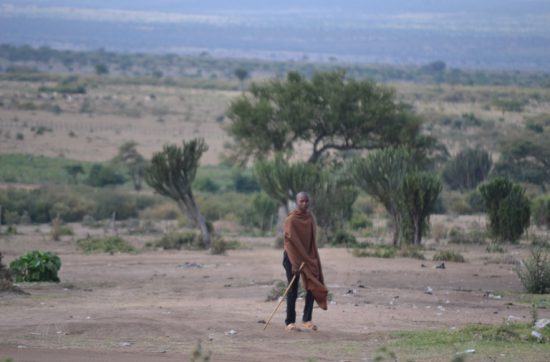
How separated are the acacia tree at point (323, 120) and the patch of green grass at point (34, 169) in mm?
12484

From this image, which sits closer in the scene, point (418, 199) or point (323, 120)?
point (418, 199)

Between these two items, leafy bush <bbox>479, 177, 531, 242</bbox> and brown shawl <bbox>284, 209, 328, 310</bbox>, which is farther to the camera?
leafy bush <bbox>479, 177, 531, 242</bbox>

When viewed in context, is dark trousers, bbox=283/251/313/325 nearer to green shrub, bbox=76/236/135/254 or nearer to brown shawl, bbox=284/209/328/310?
brown shawl, bbox=284/209/328/310

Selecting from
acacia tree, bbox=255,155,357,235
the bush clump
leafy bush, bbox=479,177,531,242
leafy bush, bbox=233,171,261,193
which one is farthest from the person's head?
leafy bush, bbox=233,171,261,193

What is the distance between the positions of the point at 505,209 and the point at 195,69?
12300 cm

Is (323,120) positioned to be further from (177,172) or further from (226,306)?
(226,306)

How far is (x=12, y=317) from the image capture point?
1545cm

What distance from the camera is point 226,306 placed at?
1753 cm

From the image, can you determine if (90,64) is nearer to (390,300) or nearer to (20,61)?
(20,61)

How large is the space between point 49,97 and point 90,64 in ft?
205

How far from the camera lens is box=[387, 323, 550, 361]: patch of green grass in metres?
12.9

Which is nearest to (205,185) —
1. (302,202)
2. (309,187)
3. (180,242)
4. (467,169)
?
(467,169)

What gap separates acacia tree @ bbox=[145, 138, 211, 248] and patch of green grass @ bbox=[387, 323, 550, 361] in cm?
1686

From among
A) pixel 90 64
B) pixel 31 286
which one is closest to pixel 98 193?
pixel 31 286
